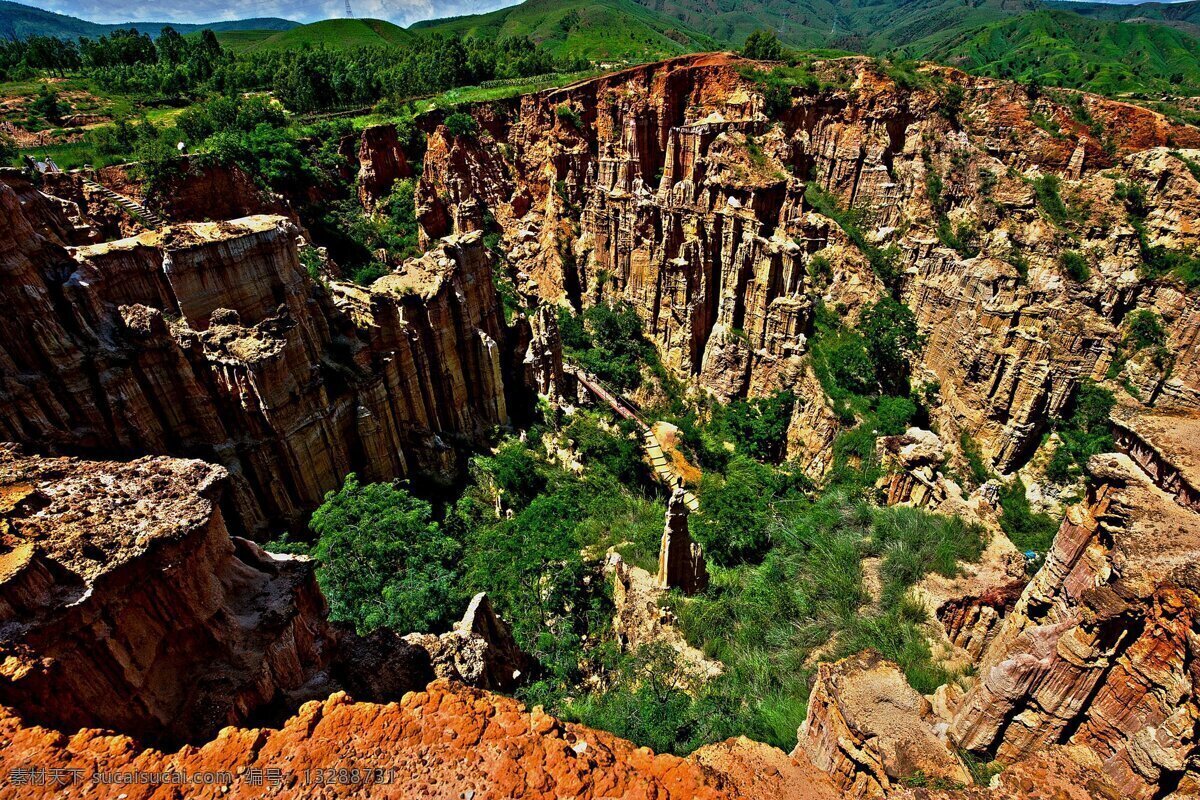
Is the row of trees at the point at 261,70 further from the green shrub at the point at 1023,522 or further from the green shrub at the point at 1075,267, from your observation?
the green shrub at the point at 1023,522

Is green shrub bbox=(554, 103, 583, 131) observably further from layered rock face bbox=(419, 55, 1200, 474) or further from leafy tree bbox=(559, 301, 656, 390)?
leafy tree bbox=(559, 301, 656, 390)

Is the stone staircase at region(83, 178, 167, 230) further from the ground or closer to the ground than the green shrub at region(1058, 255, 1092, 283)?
further from the ground

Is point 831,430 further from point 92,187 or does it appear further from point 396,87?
point 396,87

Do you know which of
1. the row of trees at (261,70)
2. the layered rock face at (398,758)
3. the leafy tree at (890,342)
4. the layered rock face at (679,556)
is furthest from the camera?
the row of trees at (261,70)

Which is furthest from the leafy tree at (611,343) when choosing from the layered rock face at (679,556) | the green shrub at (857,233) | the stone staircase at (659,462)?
the layered rock face at (679,556)

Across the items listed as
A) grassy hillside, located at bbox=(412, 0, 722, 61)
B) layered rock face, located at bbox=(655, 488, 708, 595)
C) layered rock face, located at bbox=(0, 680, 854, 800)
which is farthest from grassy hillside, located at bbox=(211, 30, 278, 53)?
layered rock face, located at bbox=(0, 680, 854, 800)

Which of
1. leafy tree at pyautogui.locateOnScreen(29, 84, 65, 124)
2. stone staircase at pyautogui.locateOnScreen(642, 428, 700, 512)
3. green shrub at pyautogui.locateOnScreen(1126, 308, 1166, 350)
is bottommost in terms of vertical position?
stone staircase at pyautogui.locateOnScreen(642, 428, 700, 512)
